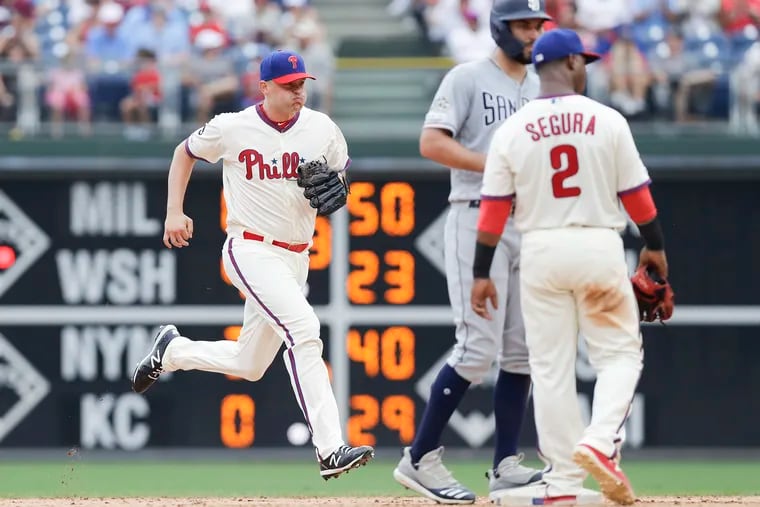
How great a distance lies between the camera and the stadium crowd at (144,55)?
11.2 metres

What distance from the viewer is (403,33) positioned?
1395 centimetres

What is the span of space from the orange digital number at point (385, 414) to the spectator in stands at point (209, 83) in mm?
2463

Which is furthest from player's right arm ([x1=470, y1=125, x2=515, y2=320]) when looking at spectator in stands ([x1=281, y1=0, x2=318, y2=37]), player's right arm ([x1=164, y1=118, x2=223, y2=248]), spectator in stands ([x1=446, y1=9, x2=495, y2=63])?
spectator in stands ([x1=281, y1=0, x2=318, y2=37])

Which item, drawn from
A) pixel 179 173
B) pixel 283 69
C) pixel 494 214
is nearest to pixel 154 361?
pixel 179 173

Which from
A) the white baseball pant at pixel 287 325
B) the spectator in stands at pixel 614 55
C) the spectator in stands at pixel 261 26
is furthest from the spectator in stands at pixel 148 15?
the white baseball pant at pixel 287 325

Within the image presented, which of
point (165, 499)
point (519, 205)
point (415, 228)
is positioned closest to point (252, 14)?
point (415, 228)

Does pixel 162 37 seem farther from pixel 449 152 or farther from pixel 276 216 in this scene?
pixel 449 152

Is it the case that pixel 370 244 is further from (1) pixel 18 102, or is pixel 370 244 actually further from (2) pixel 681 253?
(1) pixel 18 102

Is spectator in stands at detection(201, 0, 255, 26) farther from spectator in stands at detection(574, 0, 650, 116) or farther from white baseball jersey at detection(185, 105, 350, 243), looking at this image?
white baseball jersey at detection(185, 105, 350, 243)

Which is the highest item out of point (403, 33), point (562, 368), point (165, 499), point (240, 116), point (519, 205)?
point (403, 33)

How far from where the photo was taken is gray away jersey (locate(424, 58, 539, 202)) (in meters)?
6.98

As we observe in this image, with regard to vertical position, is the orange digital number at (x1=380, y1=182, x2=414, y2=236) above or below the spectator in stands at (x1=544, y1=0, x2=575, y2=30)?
below

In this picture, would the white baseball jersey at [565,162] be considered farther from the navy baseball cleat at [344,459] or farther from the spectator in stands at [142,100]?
the spectator in stands at [142,100]

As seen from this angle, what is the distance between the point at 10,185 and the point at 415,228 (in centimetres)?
288
